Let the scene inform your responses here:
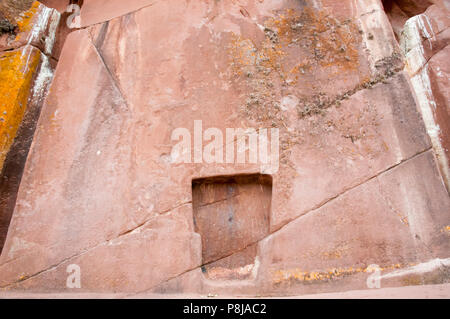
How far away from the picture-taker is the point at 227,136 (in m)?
2.49

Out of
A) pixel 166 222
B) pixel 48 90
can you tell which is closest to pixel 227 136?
pixel 166 222

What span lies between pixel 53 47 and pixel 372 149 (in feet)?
9.63

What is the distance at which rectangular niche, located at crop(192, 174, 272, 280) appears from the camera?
2.37 m

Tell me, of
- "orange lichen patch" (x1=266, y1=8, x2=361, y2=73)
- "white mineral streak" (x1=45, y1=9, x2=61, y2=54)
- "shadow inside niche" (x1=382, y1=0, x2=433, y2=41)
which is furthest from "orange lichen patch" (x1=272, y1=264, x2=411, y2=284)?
"white mineral streak" (x1=45, y1=9, x2=61, y2=54)

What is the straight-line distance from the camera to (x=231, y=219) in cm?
246

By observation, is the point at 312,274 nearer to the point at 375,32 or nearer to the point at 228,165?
the point at 228,165

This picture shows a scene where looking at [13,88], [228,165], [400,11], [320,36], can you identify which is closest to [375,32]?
[320,36]

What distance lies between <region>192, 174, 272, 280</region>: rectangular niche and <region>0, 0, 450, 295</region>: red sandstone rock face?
11 mm

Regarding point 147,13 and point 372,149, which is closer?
point 372,149

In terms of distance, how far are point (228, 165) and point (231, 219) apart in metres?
0.41

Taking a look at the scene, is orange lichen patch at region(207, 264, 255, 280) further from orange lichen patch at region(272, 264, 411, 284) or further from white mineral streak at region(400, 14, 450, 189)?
white mineral streak at region(400, 14, 450, 189)

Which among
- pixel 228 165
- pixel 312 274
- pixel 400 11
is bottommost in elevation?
pixel 312 274

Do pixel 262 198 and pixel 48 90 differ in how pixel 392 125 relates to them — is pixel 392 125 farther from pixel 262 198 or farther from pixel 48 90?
pixel 48 90

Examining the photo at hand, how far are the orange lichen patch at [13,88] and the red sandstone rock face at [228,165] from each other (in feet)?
0.73
